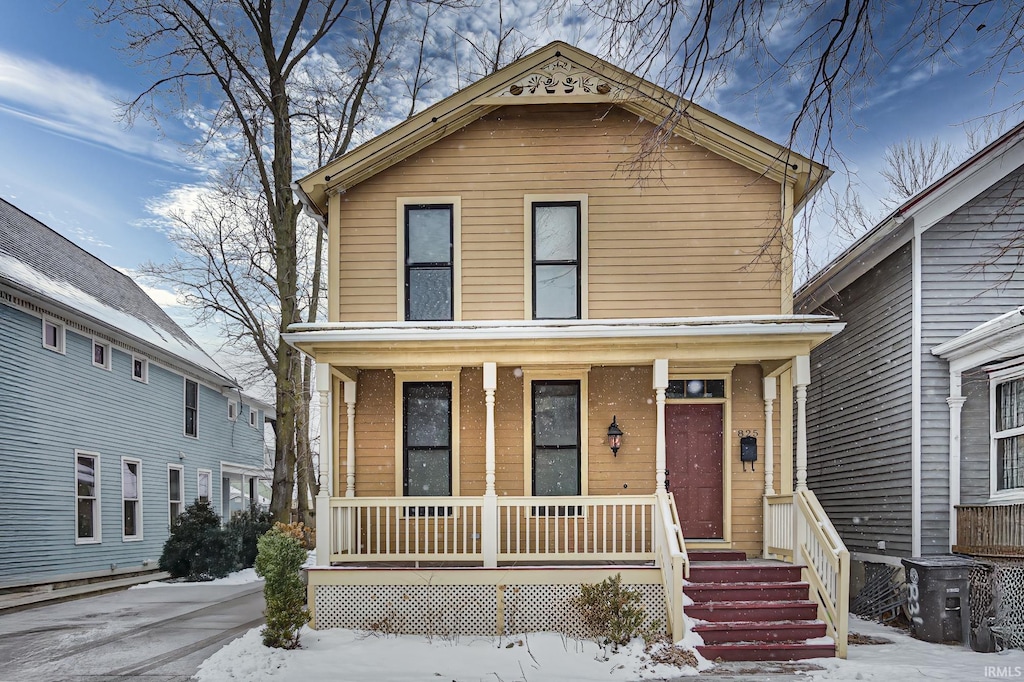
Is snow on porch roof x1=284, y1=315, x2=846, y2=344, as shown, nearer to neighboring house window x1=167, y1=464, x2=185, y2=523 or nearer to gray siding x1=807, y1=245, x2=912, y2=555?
gray siding x1=807, y1=245, x2=912, y2=555

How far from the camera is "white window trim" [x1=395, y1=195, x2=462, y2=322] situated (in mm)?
10648

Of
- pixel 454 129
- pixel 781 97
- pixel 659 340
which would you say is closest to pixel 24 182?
pixel 454 129

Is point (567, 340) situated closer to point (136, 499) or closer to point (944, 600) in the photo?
point (944, 600)

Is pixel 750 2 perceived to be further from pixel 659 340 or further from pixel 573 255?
pixel 573 255

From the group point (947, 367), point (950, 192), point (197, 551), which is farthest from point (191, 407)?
point (950, 192)

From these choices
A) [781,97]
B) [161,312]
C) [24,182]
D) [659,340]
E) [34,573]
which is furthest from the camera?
[161,312]

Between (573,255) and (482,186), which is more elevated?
(482,186)

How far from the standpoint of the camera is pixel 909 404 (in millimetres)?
10430

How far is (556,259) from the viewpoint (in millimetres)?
10742

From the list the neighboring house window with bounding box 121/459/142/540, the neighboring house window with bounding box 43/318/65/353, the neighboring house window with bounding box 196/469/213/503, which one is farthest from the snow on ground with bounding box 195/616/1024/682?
the neighboring house window with bounding box 196/469/213/503

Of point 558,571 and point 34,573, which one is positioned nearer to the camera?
point 558,571

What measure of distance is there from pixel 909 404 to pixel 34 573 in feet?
47.4

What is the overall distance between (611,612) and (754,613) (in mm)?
1654

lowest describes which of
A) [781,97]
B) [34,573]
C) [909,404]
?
[34,573]
